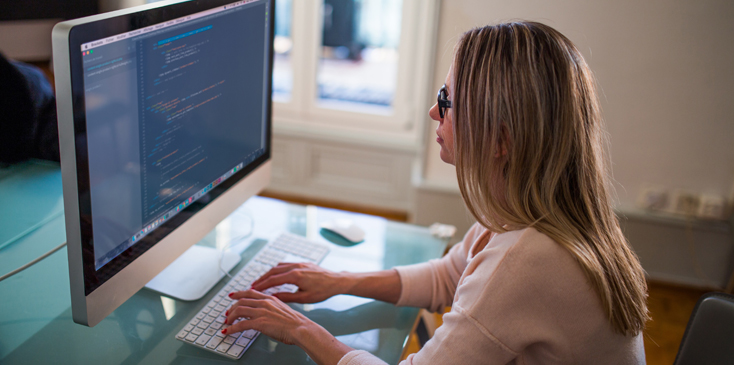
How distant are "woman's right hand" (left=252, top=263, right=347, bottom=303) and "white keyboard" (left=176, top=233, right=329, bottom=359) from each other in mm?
26

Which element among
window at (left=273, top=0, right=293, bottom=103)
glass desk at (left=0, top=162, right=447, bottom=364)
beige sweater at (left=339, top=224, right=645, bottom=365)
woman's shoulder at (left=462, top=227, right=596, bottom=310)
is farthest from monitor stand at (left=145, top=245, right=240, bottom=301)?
window at (left=273, top=0, right=293, bottom=103)

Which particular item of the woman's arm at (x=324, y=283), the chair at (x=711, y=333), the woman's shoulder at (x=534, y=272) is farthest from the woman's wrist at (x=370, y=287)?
the chair at (x=711, y=333)

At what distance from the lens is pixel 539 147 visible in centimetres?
76

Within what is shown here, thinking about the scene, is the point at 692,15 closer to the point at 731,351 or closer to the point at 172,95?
the point at 731,351

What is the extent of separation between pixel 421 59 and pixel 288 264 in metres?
1.82

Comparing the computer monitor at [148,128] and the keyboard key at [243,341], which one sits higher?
the computer monitor at [148,128]

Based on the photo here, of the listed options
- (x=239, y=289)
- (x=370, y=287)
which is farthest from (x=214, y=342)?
(x=370, y=287)

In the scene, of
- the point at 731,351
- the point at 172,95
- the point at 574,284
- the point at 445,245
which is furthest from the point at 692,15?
the point at 172,95

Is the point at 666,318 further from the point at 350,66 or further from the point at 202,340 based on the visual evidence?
the point at 202,340

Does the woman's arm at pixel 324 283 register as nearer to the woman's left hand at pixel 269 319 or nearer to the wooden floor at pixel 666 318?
the woman's left hand at pixel 269 319

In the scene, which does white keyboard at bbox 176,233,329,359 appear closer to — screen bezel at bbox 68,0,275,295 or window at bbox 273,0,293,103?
screen bezel at bbox 68,0,275,295

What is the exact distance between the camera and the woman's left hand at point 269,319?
2.88 feet

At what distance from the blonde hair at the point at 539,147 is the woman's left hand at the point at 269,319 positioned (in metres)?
0.35

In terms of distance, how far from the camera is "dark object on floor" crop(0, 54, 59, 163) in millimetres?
954
